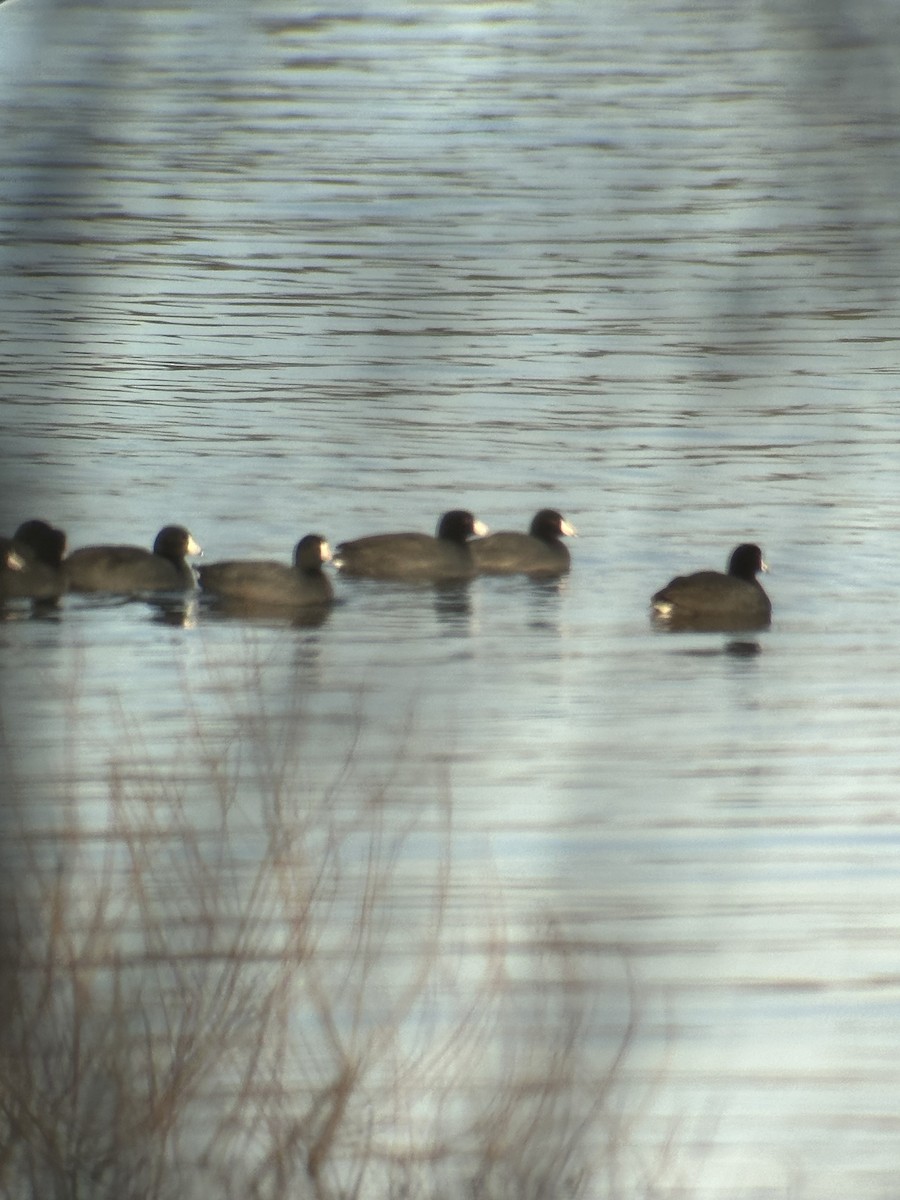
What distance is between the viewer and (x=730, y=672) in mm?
14359

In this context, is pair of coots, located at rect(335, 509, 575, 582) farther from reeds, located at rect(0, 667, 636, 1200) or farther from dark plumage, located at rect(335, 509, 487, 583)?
reeds, located at rect(0, 667, 636, 1200)

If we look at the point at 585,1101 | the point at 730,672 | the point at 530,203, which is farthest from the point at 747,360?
the point at 730,672

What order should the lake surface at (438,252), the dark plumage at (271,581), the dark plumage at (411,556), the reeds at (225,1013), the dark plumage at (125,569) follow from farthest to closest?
the dark plumage at (411,556)
the dark plumage at (125,569)
the dark plumage at (271,581)
the reeds at (225,1013)
the lake surface at (438,252)

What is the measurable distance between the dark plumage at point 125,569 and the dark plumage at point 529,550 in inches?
100

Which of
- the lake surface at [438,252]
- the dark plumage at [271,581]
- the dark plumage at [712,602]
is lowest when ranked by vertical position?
the dark plumage at [712,602]

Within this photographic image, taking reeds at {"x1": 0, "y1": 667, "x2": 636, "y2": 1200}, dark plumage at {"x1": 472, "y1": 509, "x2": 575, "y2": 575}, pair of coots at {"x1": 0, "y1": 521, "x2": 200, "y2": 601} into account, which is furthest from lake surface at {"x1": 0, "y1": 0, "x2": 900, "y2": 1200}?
dark plumage at {"x1": 472, "y1": 509, "x2": 575, "y2": 575}

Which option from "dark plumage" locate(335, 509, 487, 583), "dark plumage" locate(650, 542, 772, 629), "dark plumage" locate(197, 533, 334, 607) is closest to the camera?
"dark plumage" locate(650, 542, 772, 629)

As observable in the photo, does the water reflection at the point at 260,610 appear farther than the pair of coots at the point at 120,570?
No

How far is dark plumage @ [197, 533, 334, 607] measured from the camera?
603 inches

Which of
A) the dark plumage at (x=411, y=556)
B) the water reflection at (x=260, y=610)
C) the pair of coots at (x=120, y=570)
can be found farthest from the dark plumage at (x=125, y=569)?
the dark plumage at (x=411, y=556)

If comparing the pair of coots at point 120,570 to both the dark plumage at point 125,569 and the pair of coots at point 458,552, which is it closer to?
the dark plumage at point 125,569

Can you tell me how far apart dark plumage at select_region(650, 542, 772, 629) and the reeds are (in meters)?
11.4

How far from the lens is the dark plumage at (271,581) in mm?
15312

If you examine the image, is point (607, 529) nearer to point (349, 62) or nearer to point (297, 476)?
point (297, 476)
